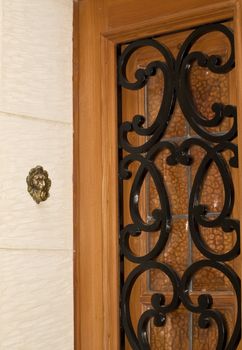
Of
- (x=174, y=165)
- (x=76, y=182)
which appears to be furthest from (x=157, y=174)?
(x=76, y=182)

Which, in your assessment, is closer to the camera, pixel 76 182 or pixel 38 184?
pixel 38 184

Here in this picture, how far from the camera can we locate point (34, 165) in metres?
1.75

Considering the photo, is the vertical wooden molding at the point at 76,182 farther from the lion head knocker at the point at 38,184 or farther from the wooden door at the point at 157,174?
the lion head knocker at the point at 38,184

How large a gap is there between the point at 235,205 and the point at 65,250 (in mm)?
453

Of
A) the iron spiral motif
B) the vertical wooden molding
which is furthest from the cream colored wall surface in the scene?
the iron spiral motif

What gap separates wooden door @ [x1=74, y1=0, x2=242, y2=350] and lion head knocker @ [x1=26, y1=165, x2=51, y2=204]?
113 millimetres

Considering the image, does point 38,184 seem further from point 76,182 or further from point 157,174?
point 157,174

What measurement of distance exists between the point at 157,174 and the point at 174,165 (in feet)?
0.15

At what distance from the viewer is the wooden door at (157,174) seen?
1.63m

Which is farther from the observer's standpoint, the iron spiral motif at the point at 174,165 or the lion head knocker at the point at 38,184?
the lion head knocker at the point at 38,184

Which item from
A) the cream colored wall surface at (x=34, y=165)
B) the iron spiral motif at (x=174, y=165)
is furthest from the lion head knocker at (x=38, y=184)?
the iron spiral motif at (x=174, y=165)

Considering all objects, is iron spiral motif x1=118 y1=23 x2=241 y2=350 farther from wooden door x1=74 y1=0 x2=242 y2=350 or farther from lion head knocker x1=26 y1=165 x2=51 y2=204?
lion head knocker x1=26 y1=165 x2=51 y2=204

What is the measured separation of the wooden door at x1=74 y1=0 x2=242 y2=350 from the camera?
5.34 ft

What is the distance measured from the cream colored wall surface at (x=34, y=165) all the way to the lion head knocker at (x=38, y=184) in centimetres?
2
